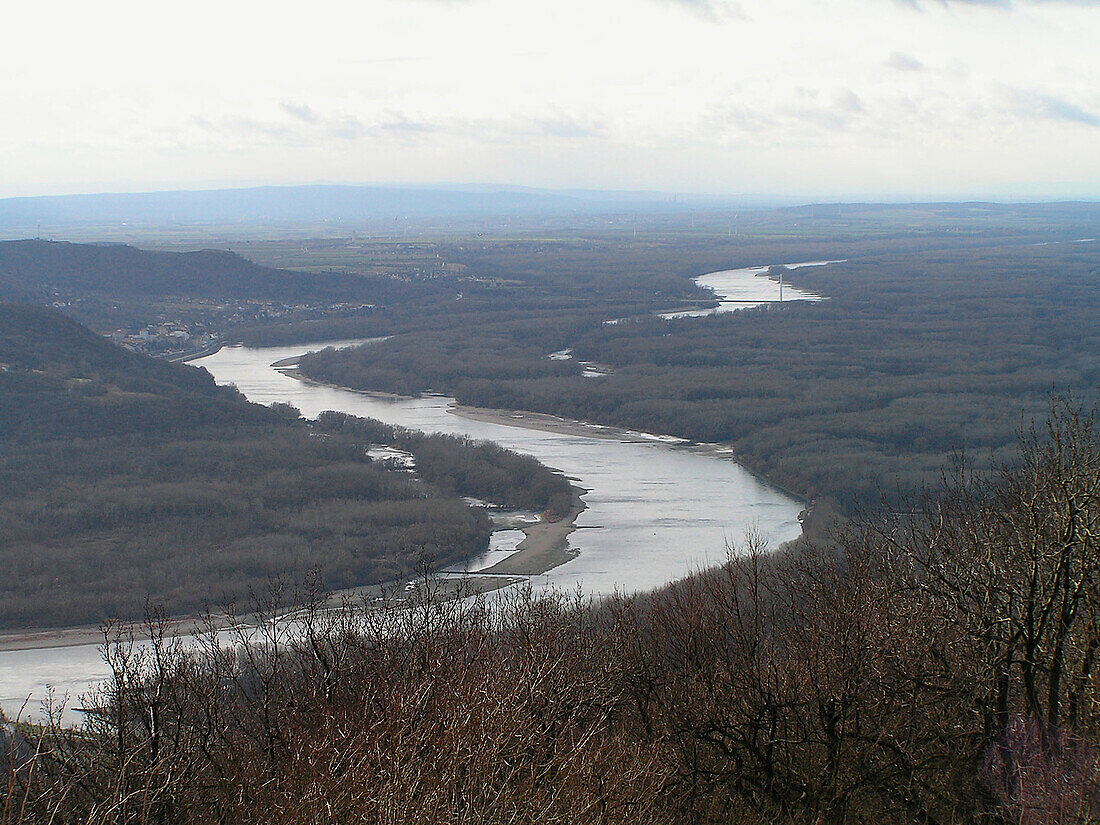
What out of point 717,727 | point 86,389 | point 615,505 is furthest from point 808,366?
point 717,727

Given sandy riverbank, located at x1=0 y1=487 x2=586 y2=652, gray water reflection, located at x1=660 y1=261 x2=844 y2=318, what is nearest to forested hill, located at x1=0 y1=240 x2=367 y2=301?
gray water reflection, located at x1=660 y1=261 x2=844 y2=318

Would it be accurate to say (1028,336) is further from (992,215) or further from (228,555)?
(992,215)

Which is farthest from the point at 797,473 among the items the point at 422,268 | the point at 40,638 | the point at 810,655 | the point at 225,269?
the point at 422,268

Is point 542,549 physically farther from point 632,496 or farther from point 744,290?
point 744,290

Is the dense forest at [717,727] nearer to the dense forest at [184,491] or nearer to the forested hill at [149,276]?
the dense forest at [184,491]

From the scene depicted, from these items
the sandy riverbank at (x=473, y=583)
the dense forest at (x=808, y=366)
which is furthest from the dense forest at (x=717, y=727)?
the dense forest at (x=808, y=366)

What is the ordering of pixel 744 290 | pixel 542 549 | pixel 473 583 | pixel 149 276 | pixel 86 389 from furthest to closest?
pixel 744 290
pixel 149 276
pixel 86 389
pixel 542 549
pixel 473 583
